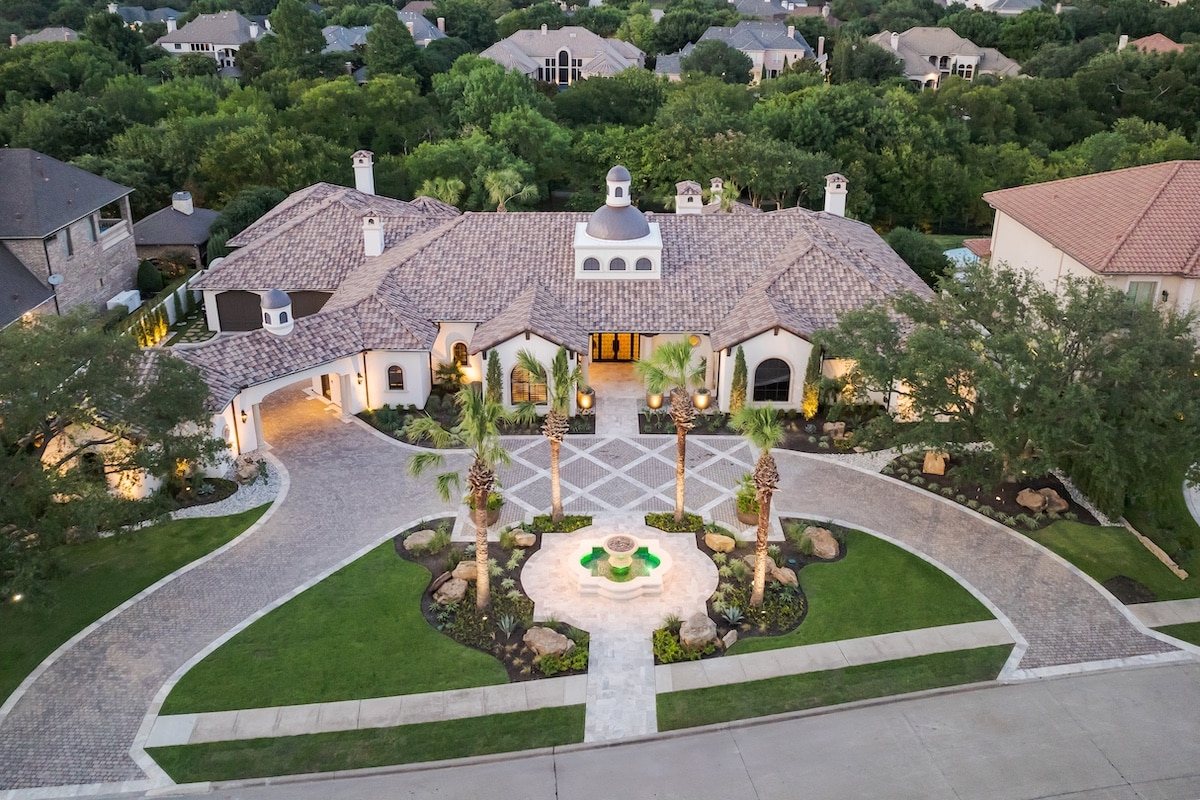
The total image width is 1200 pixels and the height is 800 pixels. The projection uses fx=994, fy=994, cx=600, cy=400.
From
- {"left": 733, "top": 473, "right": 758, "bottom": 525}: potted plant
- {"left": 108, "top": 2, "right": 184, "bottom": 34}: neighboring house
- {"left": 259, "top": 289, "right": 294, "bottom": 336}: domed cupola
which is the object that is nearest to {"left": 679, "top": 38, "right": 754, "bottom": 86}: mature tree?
{"left": 259, "top": 289, "right": 294, "bottom": 336}: domed cupola

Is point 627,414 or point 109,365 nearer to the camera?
point 109,365

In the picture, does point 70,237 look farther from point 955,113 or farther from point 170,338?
point 955,113

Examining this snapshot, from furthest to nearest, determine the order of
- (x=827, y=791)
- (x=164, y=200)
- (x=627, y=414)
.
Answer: (x=164, y=200)
(x=627, y=414)
(x=827, y=791)

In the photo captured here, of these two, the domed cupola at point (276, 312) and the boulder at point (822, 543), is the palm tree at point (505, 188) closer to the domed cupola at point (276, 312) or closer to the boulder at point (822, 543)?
the domed cupola at point (276, 312)

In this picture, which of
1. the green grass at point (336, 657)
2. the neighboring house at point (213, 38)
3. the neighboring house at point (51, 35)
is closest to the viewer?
the green grass at point (336, 657)

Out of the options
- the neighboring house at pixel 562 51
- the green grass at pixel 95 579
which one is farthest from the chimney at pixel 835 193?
the neighboring house at pixel 562 51

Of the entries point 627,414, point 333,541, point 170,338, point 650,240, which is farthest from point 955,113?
point 333,541
